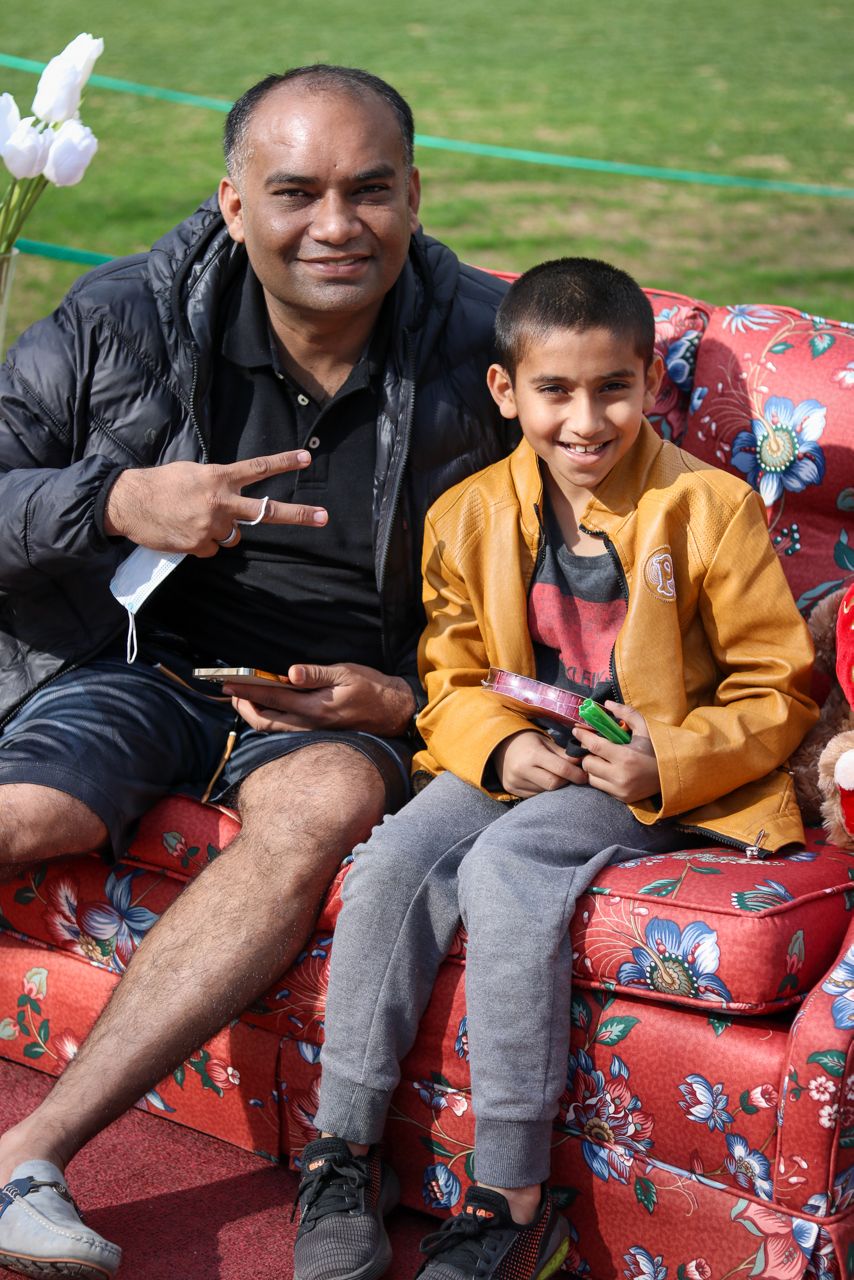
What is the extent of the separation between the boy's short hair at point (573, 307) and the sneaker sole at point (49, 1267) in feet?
5.23

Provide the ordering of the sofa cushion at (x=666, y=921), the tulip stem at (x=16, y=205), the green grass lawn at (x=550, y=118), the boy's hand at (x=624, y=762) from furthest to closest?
the green grass lawn at (x=550, y=118) → the tulip stem at (x=16, y=205) → the boy's hand at (x=624, y=762) → the sofa cushion at (x=666, y=921)

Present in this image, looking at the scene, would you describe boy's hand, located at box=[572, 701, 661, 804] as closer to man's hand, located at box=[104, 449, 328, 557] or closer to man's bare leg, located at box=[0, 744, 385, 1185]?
man's bare leg, located at box=[0, 744, 385, 1185]

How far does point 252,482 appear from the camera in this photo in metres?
2.74

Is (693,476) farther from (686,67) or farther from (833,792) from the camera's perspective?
(686,67)

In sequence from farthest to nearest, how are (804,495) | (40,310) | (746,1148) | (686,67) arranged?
(686,67) → (40,310) → (804,495) → (746,1148)

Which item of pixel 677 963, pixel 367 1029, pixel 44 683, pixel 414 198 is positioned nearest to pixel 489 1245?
pixel 367 1029

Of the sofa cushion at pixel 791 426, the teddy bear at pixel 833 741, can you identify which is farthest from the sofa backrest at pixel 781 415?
the teddy bear at pixel 833 741

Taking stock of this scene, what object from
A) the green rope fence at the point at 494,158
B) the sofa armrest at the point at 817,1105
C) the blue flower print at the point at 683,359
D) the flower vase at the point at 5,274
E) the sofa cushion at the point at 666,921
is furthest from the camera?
the green rope fence at the point at 494,158

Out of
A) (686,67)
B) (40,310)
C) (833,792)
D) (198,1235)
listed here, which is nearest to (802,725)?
(833,792)

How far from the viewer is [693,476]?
8.85 ft

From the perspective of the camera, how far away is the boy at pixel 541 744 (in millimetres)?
2352

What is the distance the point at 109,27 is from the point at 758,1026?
14.3 meters

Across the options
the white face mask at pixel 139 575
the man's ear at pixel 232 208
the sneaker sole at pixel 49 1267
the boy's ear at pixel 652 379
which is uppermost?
the man's ear at pixel 232 208

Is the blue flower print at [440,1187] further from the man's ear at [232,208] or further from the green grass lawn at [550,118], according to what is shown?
the green grass lawn at [550,118]
